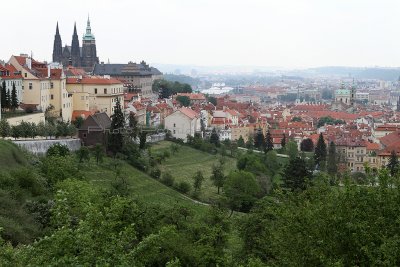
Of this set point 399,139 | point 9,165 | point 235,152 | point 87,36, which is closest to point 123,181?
point 9,165

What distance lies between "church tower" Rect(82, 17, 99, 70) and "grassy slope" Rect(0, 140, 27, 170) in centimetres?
7558

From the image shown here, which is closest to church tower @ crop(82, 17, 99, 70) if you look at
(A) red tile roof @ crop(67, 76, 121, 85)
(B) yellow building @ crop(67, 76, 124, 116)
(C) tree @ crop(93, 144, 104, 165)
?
(B) yellow building @ crop(67, 76, 124, 116)

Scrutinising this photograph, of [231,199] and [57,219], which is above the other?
[57,219]

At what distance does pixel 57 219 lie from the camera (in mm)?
14914

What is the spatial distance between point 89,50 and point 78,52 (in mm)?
3475

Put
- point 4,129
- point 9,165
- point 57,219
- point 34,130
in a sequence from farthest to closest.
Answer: point 34,130, point 4,129, point 9,165, point 57,219

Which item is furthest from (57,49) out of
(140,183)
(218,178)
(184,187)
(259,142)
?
(140,183)

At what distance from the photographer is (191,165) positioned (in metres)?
59.7

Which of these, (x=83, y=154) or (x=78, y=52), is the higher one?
(x=78, y=52)

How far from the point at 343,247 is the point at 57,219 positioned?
6.52m

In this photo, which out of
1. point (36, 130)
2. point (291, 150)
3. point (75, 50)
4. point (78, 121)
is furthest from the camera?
point (75, 50)

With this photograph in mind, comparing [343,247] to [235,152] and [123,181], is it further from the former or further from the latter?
[235,152]

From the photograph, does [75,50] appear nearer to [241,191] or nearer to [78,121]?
[78,121]

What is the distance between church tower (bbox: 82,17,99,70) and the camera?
363ft
